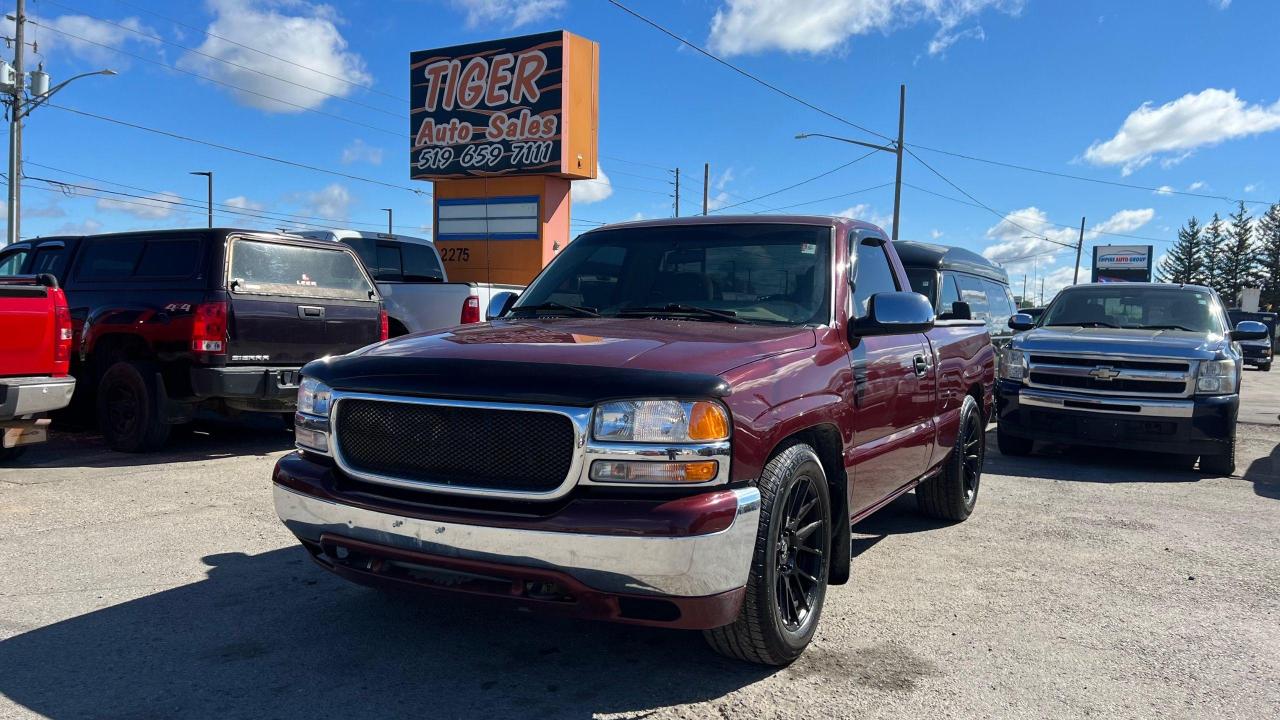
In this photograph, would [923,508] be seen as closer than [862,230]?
No

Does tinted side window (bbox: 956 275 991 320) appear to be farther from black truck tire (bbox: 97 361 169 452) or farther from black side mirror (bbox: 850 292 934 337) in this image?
black truck tire (bbox: 97 361 169 452)

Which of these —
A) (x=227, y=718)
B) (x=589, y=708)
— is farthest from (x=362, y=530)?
(x=589, y=708)

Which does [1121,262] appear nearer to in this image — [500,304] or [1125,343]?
[1125,343]

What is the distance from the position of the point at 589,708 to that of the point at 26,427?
18.6 ft

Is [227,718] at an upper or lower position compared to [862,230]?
lower

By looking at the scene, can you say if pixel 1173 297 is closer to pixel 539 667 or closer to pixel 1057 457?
pixel 1057 457

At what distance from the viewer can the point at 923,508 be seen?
20.0ft

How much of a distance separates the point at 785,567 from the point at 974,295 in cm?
990

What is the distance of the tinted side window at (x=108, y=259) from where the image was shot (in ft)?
26.2

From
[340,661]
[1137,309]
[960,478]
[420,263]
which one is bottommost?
[340,661]

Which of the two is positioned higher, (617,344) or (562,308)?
(562,308)

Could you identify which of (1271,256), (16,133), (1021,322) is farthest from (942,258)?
(1271,256)

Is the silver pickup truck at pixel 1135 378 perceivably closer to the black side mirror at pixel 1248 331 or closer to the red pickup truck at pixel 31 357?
the black side mirror at pixel 1248 331

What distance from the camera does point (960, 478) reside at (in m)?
5.91
